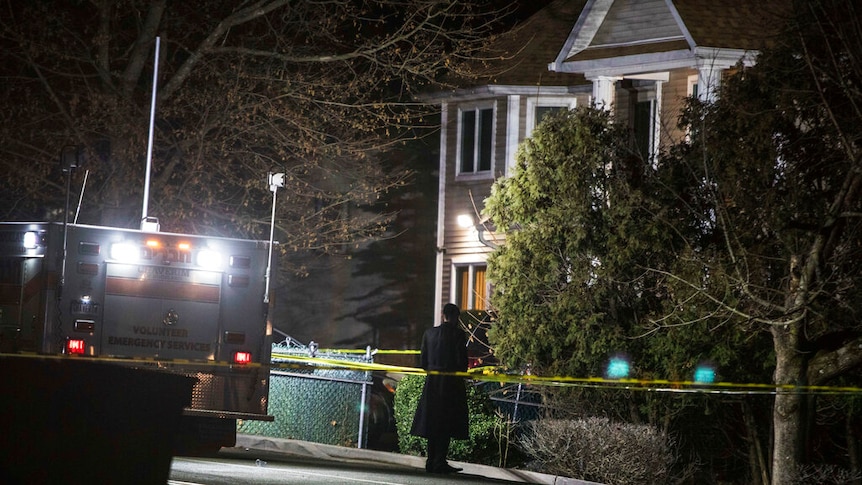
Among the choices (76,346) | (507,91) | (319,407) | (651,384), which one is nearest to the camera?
(76,346)

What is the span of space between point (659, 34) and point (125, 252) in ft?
42.6

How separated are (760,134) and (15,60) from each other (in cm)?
1524

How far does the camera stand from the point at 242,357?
1461 cm

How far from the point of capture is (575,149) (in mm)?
17156

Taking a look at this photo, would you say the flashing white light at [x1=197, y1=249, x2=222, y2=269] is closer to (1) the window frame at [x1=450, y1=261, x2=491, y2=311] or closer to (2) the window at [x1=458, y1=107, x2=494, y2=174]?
(1) the window frame at [x1=450, y1=261, x2=491, y2=311]

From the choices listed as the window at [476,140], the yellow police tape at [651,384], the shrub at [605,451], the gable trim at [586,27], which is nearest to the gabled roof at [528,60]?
the window at [476,140]

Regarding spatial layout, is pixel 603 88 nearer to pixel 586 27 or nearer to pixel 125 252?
pixel 586 27

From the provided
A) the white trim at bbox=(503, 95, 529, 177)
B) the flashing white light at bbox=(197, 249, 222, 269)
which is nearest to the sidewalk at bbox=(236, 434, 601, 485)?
the flashing white light at bbox=(197, 249, 222, 269)

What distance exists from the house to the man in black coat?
29.8 feet

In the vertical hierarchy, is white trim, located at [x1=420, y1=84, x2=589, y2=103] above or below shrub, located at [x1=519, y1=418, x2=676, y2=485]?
above

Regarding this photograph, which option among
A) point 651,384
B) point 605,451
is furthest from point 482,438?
point 605,451

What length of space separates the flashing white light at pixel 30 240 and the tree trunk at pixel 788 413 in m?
7.34

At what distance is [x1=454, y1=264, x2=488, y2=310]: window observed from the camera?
92.8ft

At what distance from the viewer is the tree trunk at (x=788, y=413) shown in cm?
1242
